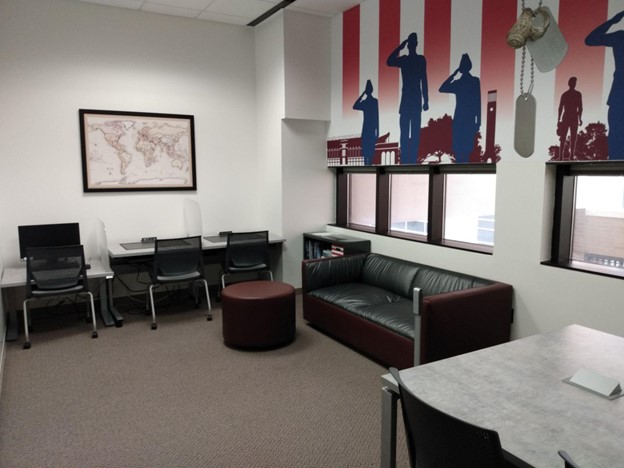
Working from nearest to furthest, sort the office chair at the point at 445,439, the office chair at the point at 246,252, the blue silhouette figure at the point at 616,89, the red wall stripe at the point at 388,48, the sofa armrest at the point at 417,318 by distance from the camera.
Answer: the office chair at the point at 445,439 < the blue silhouette figure at the point at 616,89 < the sofa armrest at the point at 417,318 < the red wall stripe at the point at 388,48 < the office chair at the point at 246,252

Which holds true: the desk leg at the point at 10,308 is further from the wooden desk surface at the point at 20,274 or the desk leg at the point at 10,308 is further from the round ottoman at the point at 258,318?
the round ottoman at the point at 258,318

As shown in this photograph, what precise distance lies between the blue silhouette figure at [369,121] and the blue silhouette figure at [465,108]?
96 cm

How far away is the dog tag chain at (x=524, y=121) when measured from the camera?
3.40 m

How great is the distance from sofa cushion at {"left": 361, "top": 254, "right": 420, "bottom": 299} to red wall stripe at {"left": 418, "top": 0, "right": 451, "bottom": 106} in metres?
1.45

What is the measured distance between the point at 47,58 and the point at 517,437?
5206 millimetres

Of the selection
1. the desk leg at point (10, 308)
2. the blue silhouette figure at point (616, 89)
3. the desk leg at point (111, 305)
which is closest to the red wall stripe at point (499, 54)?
the blue silhouette figure at point (616, 89)

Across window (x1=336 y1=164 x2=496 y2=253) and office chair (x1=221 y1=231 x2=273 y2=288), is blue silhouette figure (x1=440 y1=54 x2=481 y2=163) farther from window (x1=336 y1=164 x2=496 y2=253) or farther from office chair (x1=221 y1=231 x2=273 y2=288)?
office chair (x1=221 y1=231 x2=273 y2=288)

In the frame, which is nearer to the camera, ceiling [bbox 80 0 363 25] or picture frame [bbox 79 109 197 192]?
ceiling [bbox 80 0 363 25]

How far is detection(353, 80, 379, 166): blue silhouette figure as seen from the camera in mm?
4891

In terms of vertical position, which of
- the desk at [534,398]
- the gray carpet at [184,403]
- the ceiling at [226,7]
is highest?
the ceiling at [226,7]

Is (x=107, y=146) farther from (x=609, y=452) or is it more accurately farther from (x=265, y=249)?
(x=609, y=452)

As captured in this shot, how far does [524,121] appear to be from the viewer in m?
3.45

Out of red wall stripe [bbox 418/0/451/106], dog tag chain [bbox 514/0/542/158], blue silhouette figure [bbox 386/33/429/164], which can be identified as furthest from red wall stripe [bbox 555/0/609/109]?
blue silhouette figure [bbox 386/33/429/164]

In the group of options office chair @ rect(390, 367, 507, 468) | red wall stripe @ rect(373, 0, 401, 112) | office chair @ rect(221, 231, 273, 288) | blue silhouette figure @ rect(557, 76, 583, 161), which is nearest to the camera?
office chair @ rect(390, 367, 507, 468)
